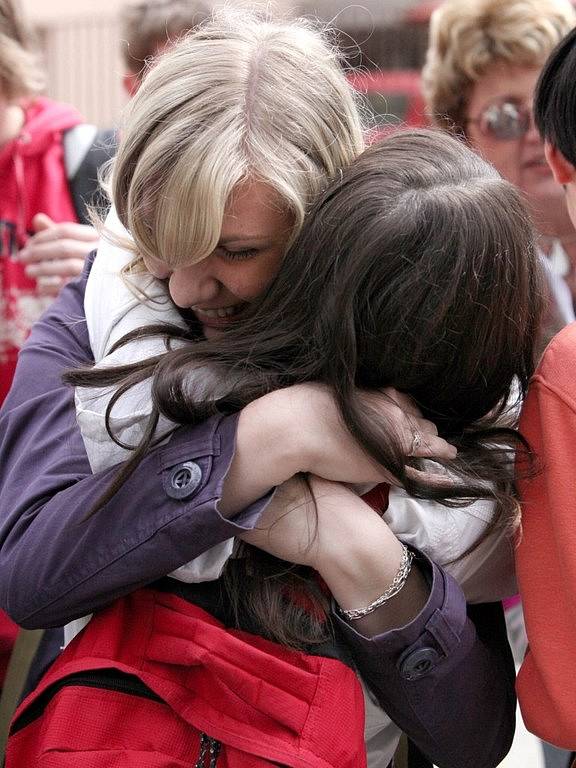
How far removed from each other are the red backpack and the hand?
47.5 inches

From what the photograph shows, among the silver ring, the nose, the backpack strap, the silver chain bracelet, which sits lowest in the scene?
the backpack strap

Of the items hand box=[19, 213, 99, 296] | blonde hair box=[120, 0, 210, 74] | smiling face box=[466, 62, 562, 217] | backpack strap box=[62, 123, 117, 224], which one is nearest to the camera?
hand box=[19, 213, 99, 296]

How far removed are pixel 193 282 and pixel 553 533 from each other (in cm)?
61

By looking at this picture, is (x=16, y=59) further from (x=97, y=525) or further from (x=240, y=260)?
(x=97, y=525)

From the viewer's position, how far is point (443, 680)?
1508mm

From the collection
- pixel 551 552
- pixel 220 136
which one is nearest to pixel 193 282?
pixel 220 136

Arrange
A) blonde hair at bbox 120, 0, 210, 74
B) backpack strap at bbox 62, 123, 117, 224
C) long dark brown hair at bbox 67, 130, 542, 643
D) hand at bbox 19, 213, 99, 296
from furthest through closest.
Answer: blonde hair at bbox 120, 0, 210, 74
backpack strap at bbox 62, 123, 117, 224
hand at bbox 19, 213, 99, 296
long dark brown hair at bbox 67, 130, 542, 643

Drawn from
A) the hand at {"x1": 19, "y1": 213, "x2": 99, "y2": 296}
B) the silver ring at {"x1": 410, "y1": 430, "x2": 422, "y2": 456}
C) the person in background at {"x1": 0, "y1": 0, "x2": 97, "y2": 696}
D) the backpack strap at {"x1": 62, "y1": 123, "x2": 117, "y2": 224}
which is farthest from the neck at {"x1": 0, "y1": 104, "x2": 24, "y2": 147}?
the silver ring at {"x1": 410, "y1": 430, "x2": 422, "y2": 456}

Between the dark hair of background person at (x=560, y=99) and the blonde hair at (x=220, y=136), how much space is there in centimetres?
28

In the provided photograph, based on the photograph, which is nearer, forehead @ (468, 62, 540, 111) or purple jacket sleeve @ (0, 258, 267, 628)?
purple jacket sleeve @ (0, 258, 267, 628)

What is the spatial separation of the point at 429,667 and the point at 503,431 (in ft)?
1.14

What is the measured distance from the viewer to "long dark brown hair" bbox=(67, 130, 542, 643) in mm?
1426

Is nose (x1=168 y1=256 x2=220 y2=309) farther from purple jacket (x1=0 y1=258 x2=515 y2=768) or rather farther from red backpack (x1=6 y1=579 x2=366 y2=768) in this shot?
red backpack (x1=6 y1=579 x2=366 y2=768)

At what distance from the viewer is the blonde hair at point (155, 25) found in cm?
324
